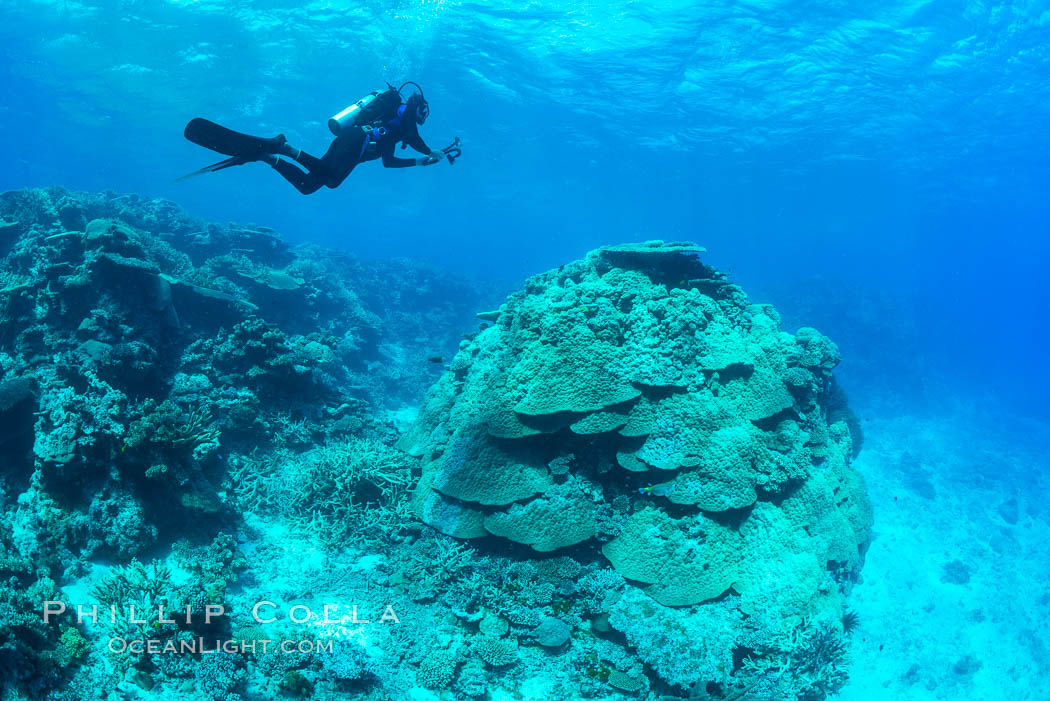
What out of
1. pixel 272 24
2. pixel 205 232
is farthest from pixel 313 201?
pixel 205 232

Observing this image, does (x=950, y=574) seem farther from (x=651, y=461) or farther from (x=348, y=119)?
(x=348, y=119)

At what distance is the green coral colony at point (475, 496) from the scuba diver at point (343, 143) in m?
3.44

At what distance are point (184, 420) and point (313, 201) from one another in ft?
425

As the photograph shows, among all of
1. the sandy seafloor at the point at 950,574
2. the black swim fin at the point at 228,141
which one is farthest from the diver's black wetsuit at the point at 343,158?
the sandy seafloor at the point at 950,574

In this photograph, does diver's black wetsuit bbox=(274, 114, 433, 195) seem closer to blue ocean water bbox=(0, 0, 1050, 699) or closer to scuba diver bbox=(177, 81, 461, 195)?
scuba diver bbox=(177, 81, 461, 195)

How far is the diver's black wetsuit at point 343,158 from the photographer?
21.4 ft

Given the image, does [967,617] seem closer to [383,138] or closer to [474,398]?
[474,398]

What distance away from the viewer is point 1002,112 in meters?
26.9

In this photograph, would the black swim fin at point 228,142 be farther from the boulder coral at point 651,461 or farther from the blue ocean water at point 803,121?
the blue ocean water at point 803,121

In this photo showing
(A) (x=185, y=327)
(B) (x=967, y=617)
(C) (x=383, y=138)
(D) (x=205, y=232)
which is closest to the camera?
(C) (x=383, y=138)

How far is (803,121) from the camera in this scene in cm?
3209

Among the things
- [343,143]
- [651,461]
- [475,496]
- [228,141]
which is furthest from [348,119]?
[651,461]

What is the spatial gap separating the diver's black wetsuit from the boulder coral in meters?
3.38

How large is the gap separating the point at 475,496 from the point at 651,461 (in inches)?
99.6
